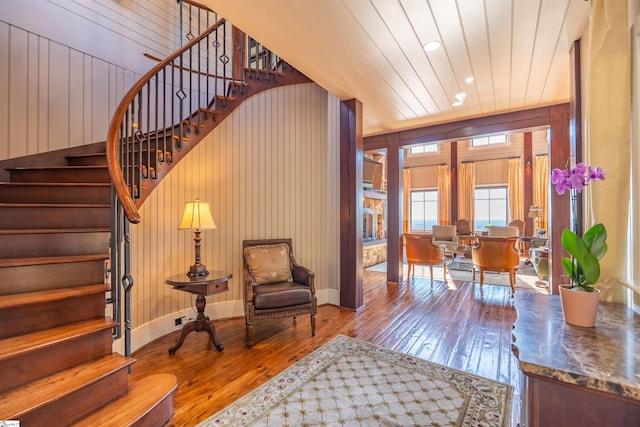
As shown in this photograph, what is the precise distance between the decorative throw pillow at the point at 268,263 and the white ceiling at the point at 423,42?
2.05m

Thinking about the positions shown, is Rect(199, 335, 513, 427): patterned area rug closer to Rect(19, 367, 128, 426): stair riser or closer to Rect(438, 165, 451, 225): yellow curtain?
Rect(19, 367, 128, 426): stair riser

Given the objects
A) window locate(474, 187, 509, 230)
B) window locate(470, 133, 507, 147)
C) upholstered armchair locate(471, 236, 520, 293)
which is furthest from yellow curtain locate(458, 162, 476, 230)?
upholstered armchair locate(471, 236, 520, 293)

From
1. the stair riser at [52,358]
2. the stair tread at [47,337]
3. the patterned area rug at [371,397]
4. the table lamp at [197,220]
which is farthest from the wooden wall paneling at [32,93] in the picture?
the patterned area rug at [371,397]

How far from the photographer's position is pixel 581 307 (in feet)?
3.54

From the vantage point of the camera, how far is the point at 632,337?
38.9 inches

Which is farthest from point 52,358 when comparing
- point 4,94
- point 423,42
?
point 423,42

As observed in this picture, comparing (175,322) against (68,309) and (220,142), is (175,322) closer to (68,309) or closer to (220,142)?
(68,309)

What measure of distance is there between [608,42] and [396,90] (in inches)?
82.5

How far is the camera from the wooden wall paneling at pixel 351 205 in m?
3.71

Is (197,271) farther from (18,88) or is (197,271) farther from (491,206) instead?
(491,206)

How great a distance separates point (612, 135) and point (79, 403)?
301 cm

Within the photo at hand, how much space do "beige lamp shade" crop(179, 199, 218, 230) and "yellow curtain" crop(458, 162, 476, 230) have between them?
9.18m

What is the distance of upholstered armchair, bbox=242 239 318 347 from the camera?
274 cm

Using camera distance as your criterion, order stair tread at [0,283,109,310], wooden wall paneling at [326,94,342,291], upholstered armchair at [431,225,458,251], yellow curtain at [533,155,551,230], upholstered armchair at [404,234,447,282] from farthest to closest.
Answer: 1. yellow curtain at [533,155,551,230]
2. upholstered armchair at [431,225,458,251]
3. upholstered armchair at [404,234,447,282]
4. wooden wall paneling at [326,94,342,291]
5. stair tread at [0,283,109,310]
